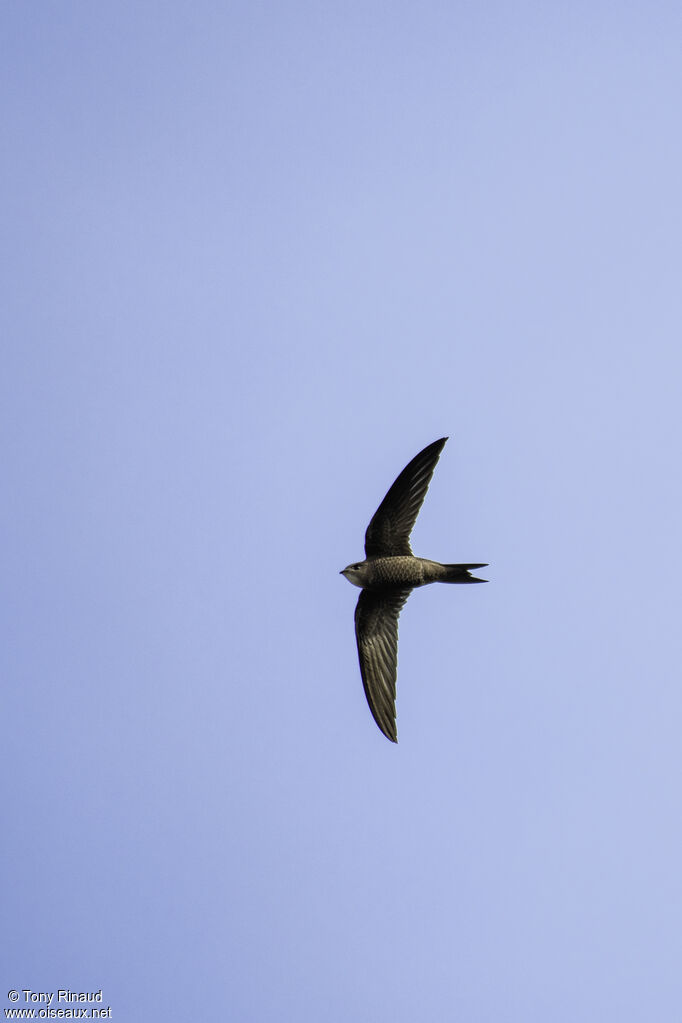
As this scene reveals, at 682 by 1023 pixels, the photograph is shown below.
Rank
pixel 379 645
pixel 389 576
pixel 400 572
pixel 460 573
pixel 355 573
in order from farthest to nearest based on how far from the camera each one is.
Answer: pixel 379 645 → pixel 355 573 → pixel 389 576 → pixel 400 572 → pixel 460 573

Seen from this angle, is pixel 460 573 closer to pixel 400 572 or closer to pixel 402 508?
pixel 400 572

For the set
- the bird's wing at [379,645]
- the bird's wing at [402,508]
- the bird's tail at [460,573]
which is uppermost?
the bird's wing at [402,508]

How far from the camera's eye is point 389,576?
1104 centimetres

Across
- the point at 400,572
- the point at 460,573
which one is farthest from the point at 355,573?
the point at 460,573

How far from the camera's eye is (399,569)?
10922mm

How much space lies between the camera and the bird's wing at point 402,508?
10906 mm

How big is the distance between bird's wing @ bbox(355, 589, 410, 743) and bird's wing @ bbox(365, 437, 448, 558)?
57 centimetres

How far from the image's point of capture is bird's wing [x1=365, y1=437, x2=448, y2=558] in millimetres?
10906

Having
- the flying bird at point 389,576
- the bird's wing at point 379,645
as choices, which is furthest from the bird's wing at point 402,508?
the bird's wing at point 379,645

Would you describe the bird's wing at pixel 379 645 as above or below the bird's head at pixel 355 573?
below

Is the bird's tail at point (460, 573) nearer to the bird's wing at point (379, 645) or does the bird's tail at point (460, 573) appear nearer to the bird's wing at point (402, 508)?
the bird's wing at point (402, 508)

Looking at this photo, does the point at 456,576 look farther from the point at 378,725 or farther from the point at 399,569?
the point at 378,725

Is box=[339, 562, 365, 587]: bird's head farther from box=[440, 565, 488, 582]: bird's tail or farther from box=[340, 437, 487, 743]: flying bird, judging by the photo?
box=[440, 565, 488, 582]: bird's tail

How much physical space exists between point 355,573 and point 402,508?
97cm
